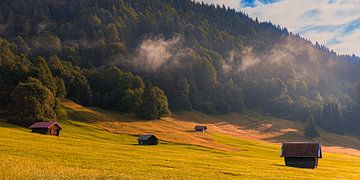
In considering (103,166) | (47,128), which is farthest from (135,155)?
(47,128)

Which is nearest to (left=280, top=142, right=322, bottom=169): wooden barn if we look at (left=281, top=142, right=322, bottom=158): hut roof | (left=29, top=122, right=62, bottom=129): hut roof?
(left=281, top=142, right=322, bottom=158): hut roof

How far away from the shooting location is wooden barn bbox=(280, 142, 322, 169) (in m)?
75.8

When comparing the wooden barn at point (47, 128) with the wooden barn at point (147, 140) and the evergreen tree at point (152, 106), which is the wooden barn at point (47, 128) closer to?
the wooden barn at point (147, 140)

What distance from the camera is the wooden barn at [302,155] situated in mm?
75812

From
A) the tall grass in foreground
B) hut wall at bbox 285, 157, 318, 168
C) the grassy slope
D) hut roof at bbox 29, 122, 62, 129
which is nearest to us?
the tall grass in foreground

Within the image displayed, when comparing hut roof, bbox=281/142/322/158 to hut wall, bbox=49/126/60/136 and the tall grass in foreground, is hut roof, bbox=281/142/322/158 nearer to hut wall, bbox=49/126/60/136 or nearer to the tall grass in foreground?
the tall grass in foreground

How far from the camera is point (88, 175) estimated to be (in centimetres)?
3155

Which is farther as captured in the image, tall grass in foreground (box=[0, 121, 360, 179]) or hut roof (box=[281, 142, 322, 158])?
hut roof (box=[281, 142, 322, 158])

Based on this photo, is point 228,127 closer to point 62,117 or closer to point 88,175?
point 62,117

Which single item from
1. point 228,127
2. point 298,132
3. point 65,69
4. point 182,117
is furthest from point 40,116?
point 298,132

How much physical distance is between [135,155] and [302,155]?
3412 cm

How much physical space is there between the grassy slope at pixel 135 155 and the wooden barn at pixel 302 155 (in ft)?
10.3

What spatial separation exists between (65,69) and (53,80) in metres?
32.0

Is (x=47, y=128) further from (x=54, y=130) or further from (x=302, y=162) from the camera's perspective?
(x=302, y=162)
